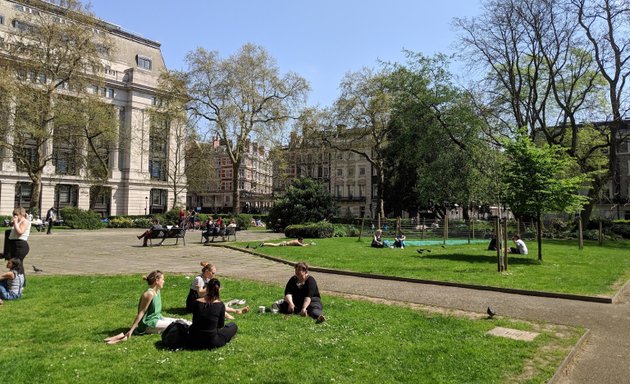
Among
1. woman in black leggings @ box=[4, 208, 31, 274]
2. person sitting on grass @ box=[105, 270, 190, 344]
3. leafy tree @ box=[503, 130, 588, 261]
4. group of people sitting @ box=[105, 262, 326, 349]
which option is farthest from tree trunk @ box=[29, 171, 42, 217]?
leafy tree @ box=[503, 130, 588, 261]

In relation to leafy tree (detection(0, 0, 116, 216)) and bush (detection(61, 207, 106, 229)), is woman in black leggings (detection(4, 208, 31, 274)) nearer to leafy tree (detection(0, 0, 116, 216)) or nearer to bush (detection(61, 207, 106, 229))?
leafy tree (detection(0, 0, 116, 216))

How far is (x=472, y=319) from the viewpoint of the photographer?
7.78 metres

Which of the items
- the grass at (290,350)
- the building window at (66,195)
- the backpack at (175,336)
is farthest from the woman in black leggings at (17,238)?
the building window at (66,195)

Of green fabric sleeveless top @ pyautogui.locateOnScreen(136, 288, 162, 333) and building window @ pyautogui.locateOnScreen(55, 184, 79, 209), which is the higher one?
building window @ pyautogui.locateOnScreen(55, 184, 79, 209)

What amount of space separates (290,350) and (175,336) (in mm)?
1478

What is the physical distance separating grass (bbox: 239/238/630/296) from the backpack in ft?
25.6

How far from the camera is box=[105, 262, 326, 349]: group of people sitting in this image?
5641 millimetres

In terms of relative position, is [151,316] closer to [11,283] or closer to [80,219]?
[11,283]

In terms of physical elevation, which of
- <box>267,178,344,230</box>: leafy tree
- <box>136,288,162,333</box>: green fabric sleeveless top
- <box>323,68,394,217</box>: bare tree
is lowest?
<box>136,288,162,333</box>: green fabric sleeveless top

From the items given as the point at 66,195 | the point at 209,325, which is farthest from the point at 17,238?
the point at 66,195

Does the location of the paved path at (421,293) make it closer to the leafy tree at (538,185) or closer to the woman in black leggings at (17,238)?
the woman in black leggings at (17,238)

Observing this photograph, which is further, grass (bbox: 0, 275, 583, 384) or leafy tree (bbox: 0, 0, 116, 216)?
leafy tree (bbox: 0, 0, 116, 216)

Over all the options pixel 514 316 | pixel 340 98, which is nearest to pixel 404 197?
pixel 340 98

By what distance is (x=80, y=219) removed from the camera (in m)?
38.1
